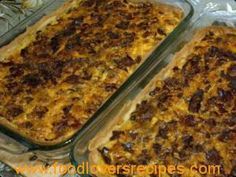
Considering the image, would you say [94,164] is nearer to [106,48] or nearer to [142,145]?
[142,145]

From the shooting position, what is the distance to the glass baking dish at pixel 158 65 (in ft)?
6.22

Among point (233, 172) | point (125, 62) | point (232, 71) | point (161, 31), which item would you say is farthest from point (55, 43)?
point (233, 172)

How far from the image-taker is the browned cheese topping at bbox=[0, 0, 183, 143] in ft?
6.99

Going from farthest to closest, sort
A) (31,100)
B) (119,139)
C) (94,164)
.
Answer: (31,100) < (119,139) < (94,164)

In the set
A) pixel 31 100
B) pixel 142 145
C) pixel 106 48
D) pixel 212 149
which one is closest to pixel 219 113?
pixel 212 149

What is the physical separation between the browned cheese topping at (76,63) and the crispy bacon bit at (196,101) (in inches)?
13.7

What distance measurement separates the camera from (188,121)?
202cm

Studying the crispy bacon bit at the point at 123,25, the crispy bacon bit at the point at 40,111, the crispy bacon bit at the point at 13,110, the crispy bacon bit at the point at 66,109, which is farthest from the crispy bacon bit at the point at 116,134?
the crispy bacon bit at the point at 123,25

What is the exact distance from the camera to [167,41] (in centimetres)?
232

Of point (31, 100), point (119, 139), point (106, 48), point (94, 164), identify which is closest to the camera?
point (94, 164)

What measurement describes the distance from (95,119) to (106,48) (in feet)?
1.88

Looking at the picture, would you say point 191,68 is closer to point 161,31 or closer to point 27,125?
point 161,31

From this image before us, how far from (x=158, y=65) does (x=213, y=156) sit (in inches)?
25.0

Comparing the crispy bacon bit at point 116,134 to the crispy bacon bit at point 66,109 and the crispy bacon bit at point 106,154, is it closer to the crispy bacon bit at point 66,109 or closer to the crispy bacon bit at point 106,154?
the crispy bacon bit at point 106,154
